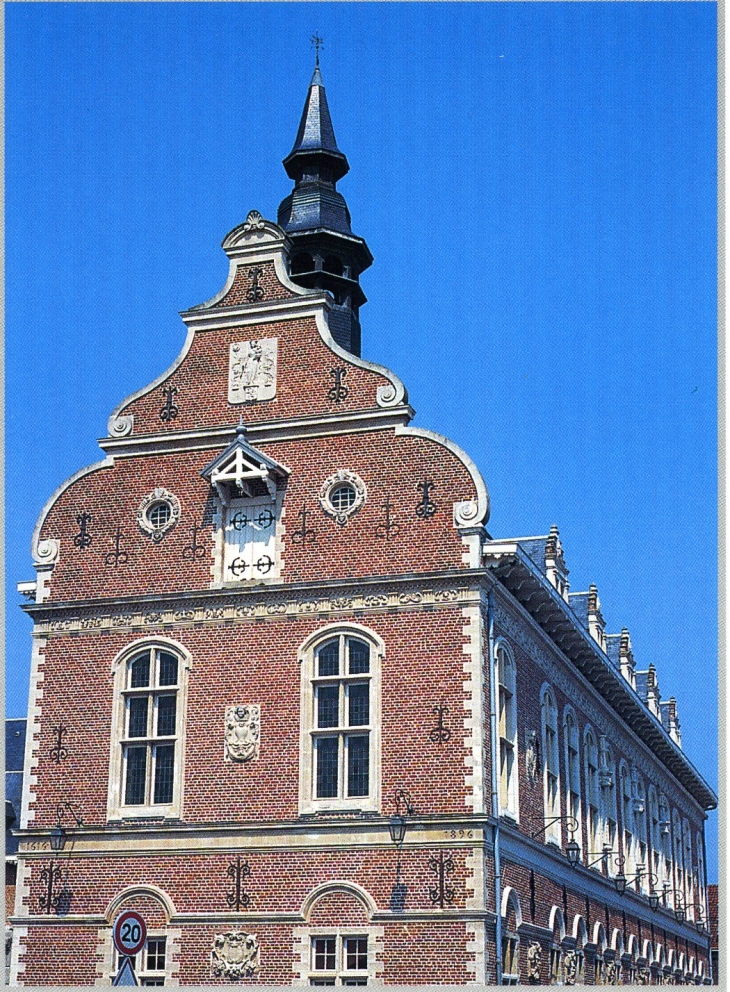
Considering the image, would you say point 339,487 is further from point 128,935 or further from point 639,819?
point 639,819

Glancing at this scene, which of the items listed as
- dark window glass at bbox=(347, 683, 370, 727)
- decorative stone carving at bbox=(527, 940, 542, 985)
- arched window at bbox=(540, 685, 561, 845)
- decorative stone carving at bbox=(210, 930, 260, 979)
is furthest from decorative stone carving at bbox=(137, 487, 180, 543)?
decorative stone carving at bbox=(527, 940, 542, 985)

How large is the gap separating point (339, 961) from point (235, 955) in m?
1.94

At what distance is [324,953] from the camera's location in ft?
85.3

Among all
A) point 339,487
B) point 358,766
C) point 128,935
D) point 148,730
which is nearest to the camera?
point 128,935

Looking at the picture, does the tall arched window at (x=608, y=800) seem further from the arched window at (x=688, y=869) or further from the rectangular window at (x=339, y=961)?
the arched window at (x=688, y=869)

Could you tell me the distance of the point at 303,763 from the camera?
88.2 ft

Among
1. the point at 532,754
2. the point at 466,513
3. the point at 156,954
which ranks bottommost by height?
the point at 156,954

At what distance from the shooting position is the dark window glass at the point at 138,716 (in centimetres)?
2834

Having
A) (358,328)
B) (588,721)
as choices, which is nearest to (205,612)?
(358,328)

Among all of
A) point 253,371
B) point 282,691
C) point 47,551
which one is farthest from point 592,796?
point 47,551

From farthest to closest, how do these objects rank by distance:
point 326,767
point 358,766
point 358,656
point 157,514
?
point 157,514 → point 358,656 → point 326,767 → point 358,766

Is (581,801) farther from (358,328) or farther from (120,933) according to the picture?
(120,933)

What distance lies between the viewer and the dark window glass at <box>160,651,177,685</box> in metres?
28.4

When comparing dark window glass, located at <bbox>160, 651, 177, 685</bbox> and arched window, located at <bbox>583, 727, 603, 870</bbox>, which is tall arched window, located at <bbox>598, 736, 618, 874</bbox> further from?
dark window glass, located at <bbox>160, 651, 177, 685</bbox>
